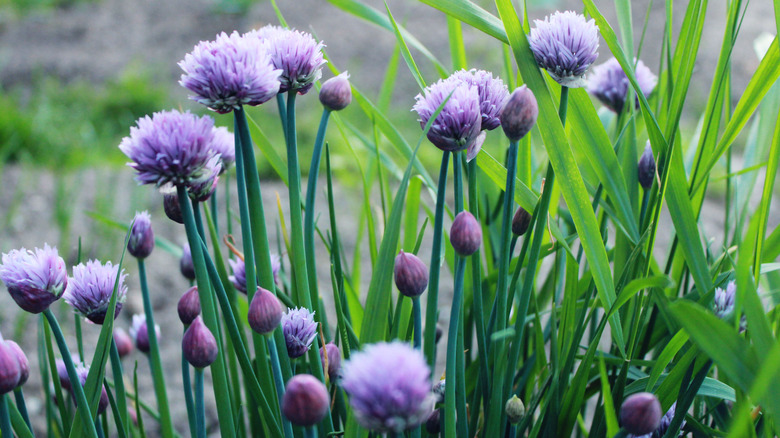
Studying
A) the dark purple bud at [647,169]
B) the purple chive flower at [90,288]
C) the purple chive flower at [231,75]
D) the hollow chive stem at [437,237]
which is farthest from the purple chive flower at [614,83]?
the purple chive flower at [90,288]

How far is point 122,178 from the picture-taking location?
211cm

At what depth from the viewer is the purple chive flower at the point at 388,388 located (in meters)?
0.33

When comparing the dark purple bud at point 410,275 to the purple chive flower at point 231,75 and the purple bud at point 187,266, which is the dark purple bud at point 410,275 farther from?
the purple bud at point 187,266

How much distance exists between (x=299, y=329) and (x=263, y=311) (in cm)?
8

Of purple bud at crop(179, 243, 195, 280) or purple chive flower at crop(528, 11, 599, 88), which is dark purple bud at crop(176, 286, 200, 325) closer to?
purple bud at crop(179, 243, 195, 280)

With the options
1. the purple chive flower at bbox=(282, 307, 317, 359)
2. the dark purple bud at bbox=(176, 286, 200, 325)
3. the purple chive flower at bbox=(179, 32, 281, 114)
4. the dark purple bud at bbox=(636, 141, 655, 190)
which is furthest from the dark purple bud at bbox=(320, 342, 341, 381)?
the dark purple bud at bbox=(636, 141, 655, 190)

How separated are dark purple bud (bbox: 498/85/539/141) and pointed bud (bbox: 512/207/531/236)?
0.13m

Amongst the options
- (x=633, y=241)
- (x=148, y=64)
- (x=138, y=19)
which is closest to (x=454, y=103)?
Answer: (x=633, y=241)

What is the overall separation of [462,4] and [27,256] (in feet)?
1.47

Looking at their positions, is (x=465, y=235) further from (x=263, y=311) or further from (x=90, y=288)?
(x=90, y=288)

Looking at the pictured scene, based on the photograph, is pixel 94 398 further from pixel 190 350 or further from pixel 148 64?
pixel 148 64

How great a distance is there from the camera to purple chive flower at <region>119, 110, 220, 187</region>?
428mm

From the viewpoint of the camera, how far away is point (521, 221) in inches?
23.4

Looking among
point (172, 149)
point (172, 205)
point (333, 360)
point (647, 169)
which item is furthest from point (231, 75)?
point (647, 169)
